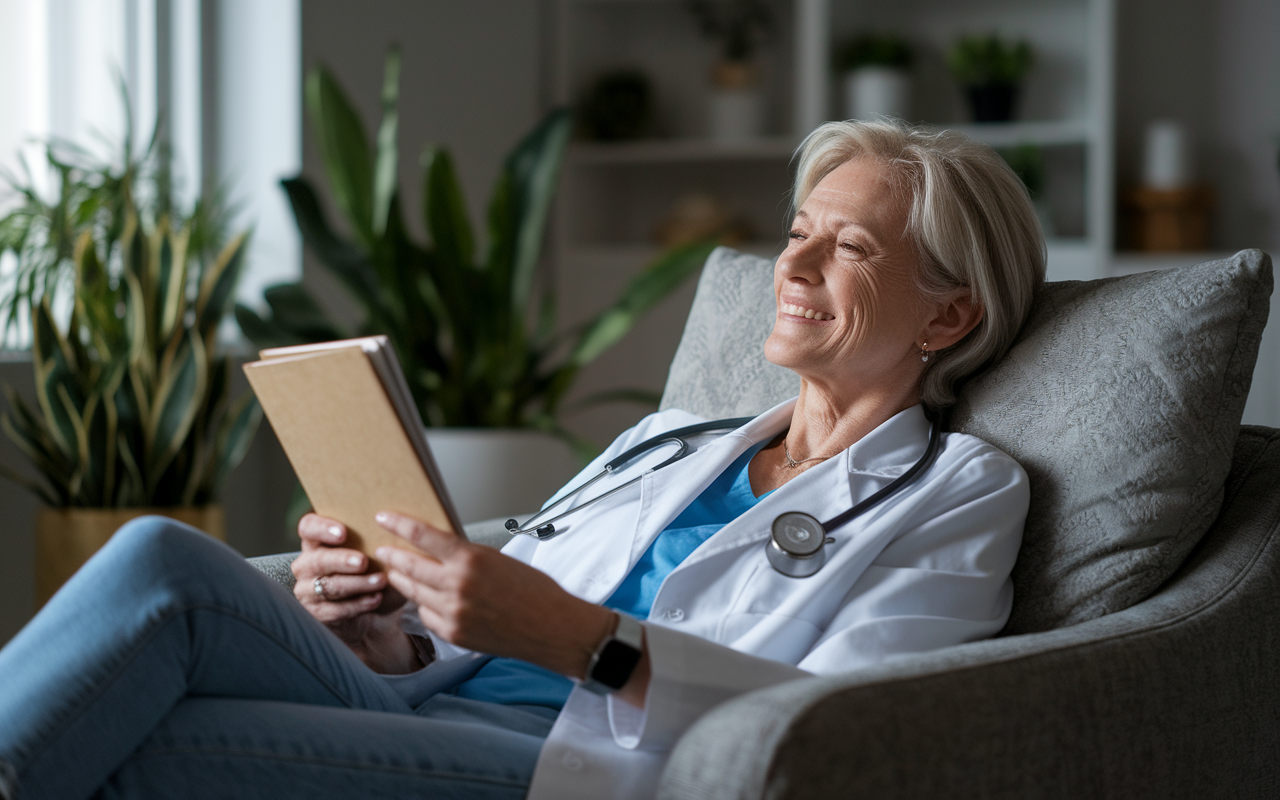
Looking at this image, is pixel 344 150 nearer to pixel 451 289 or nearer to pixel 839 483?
pixel 451 289

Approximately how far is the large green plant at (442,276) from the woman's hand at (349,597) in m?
1.41

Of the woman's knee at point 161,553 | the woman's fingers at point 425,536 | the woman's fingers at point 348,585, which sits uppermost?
the woman's fingers at point 425,536

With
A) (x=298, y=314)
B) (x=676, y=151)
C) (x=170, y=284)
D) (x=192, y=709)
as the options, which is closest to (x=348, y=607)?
(x=192, y=709)

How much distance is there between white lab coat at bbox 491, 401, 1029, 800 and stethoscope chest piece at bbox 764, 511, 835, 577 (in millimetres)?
14

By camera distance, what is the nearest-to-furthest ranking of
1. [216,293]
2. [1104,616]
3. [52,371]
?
1. [1104,616]
2. [52,371]
3. [216,293]

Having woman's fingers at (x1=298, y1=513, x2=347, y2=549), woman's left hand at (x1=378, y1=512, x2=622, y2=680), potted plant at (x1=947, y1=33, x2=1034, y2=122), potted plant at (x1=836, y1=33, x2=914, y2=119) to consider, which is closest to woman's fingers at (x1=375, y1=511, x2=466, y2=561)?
woman's left hand at (x1=378, y1=512, x2=622, y2=680)

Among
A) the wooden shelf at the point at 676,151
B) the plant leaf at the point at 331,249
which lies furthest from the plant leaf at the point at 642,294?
the wooden shelf at the point at 676,151

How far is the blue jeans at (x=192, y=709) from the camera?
91 cm

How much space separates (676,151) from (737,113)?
27 centimetres

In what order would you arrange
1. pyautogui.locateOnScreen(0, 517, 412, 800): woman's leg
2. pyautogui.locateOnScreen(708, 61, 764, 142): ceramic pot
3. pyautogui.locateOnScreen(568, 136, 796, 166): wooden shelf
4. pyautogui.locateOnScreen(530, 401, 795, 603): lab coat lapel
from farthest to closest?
1. pyautogui.locateOnScreen(708, 61, 764, 142): ceramic pot
2. pyautogui.locateOnScreen(568, 136, 796, 166): wooden shelf
3. pyautogui.locateOnScreen(530, 401, 795, 603): lab coat lapel
4. pyautogui.locateOnScreen(0, 517, 412, 800): woman's leg

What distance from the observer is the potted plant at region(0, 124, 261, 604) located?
220 cm

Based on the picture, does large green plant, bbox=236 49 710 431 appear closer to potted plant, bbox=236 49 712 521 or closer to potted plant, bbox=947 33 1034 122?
potted plant, bbox=236 49 712 521

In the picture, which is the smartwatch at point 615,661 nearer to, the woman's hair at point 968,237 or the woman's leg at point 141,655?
the woman's leg at point 141,655

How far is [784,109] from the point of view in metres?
4.11
